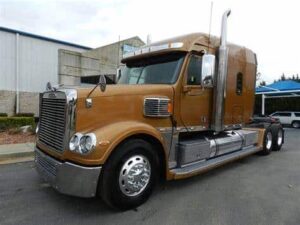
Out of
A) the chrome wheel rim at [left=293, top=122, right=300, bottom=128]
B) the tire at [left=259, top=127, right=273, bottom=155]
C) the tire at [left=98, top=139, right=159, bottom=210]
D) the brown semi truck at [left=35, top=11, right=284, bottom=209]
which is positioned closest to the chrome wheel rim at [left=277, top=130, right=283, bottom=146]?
the tire at [left=259, top=127, right=273, bottom=155]

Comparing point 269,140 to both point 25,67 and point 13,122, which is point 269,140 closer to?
point 13,122

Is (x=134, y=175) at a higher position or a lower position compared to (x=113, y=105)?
lower

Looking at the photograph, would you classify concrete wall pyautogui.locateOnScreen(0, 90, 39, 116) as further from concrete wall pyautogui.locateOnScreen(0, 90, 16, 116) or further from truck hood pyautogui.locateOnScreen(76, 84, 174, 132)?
truck hood pyautogui.locateOnScreen(76, 84, 174, 132)

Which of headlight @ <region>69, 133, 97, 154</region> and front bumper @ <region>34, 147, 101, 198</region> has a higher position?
headlight @ <region>69, 133, 97, 154</region>

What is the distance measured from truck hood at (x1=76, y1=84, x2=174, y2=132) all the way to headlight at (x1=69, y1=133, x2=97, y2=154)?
0.52 feet

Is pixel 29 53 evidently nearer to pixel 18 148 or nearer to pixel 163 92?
pixel 18 148

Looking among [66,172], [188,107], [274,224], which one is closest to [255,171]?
[188,107]

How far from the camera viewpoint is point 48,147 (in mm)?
4695

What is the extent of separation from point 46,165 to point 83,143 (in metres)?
0.89

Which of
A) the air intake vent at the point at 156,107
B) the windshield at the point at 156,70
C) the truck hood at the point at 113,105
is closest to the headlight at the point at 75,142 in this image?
the truck hood at the point at 113,105

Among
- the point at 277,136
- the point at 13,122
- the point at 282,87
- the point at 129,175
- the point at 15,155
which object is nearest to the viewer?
the point at 129,175

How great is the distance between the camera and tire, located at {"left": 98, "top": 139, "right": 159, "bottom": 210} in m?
4.17

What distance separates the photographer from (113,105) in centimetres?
452

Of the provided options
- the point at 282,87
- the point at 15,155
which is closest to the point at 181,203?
the point at 15,155
